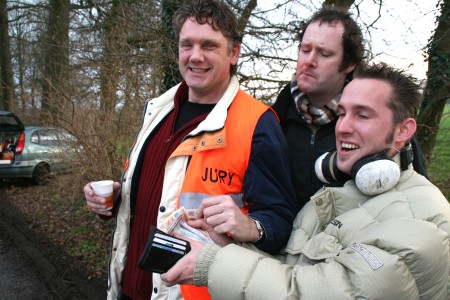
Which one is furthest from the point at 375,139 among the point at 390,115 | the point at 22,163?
the point at 22,163

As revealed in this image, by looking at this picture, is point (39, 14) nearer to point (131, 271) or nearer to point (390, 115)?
point (131, 271)

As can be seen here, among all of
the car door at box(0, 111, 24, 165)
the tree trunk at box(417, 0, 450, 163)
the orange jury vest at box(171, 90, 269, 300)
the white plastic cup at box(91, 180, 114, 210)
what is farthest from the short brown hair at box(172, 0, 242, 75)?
the car door at box(0, 111, 24, 165)

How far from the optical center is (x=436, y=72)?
241 inches

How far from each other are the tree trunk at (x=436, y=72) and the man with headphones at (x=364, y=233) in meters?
4.83

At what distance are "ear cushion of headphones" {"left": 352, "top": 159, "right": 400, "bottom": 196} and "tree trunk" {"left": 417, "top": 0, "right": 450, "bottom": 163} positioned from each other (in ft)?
16.3

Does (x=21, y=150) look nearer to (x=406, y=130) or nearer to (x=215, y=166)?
(x=215, y=166)

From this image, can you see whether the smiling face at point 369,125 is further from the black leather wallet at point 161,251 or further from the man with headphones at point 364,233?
the black leather wallet at point 161,251

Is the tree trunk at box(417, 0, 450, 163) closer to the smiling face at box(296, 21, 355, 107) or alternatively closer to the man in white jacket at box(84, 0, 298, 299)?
the smiling face at box(296, 21, 355, 107)

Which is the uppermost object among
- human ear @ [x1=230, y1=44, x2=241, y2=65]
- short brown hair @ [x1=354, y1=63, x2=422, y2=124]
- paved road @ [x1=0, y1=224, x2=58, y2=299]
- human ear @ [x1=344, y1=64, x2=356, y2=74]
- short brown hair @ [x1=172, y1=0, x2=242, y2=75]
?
short brown hair @ [x1=172, y1=0, x2=242, y2=75]

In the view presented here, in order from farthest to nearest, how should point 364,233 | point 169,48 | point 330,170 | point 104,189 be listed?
point 169,48
point 104,189
point 330,170
point 364,233

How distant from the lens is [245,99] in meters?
2.01

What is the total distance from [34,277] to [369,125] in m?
4.72

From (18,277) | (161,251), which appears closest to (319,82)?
(161,251)

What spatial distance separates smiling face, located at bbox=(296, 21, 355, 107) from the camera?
1.95m
